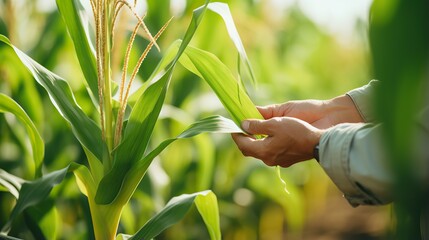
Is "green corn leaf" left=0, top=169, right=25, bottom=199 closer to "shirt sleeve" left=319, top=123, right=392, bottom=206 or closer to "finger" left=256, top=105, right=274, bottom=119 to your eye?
"finger" left=256, top=105, right=274, bottom=119

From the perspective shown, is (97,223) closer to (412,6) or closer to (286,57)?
(412,6)

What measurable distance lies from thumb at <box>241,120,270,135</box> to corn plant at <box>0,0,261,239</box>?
23mm

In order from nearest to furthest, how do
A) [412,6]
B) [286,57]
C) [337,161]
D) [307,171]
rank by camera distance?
[412,6], [337,161], [307,171], [286,57]

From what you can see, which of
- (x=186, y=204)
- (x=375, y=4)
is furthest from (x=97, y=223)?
(x=375, y=4)

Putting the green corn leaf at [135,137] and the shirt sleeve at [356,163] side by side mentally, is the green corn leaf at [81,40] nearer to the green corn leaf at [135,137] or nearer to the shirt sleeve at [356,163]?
the green corn leaf at [135,137]

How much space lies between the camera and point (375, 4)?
598 mm

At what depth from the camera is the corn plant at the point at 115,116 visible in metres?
1.20

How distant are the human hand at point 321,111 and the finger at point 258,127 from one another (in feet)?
0.60

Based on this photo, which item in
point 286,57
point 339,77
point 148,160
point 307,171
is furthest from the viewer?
point 339,77

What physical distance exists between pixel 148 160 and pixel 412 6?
2.53 ft

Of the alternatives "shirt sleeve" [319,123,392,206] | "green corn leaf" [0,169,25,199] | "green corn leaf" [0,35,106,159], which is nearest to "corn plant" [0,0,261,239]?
"green corn leaf" [0,35,106,159]

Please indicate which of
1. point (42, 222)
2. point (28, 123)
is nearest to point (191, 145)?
point (42, 222)

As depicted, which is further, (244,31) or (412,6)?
(244,31)

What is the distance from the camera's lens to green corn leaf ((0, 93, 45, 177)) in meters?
1.29
